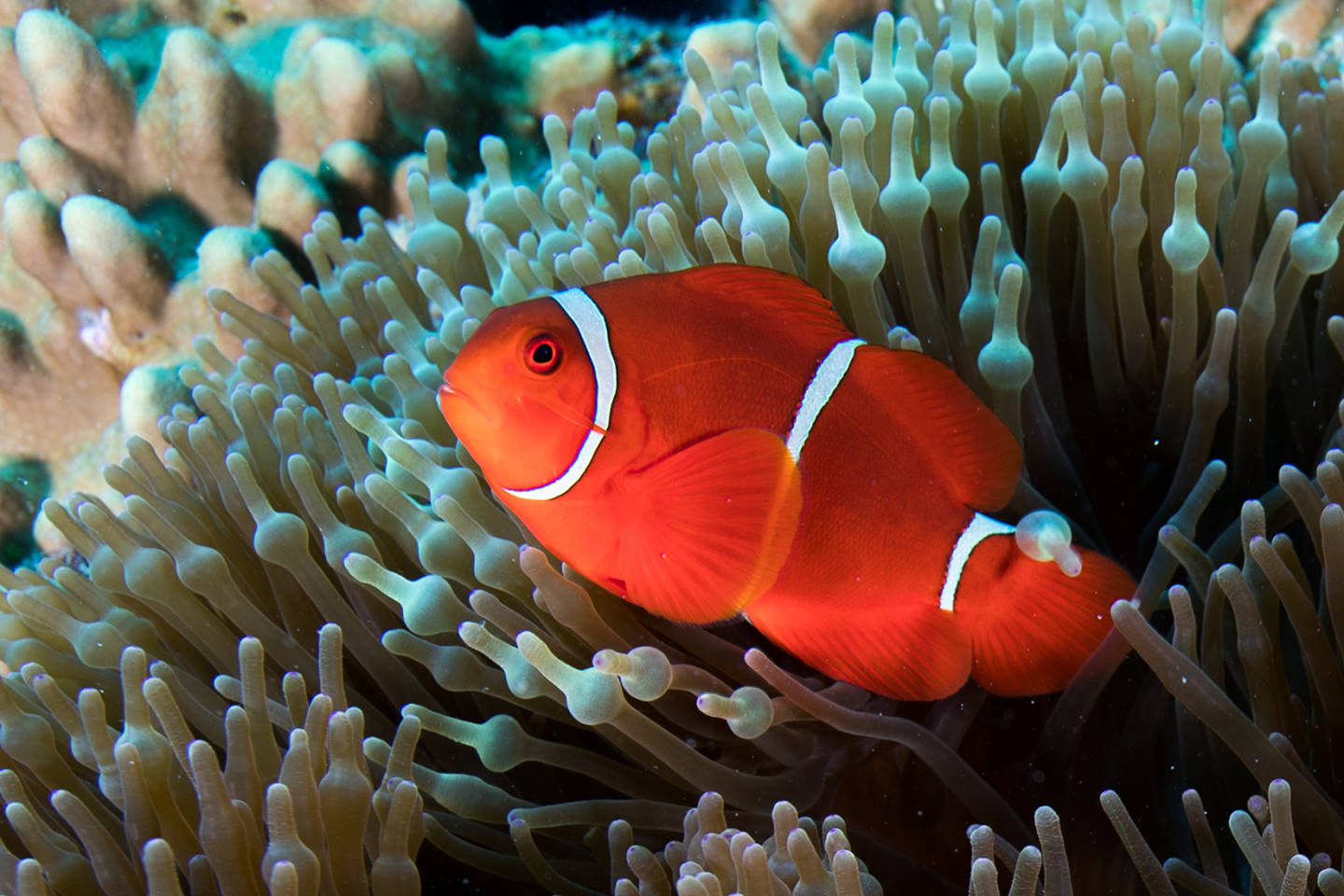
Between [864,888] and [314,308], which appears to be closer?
[864,888]

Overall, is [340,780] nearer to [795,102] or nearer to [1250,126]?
[795,102]

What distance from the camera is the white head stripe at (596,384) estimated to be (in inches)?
37.4

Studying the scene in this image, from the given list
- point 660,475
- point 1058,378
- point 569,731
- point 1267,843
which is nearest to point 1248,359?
point 1058,378

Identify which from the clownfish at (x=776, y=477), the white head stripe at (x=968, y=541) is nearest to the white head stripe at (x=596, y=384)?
the clownfish at (x=776, y=477)

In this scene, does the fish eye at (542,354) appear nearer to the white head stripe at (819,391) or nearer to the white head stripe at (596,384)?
the white head stripe at (596,384)

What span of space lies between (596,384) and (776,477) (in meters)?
0.19

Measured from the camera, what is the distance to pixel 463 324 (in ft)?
4.72

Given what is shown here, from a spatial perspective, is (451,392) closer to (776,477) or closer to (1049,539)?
(776,477)

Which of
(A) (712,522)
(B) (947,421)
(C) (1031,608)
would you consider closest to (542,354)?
(A) (712,522)

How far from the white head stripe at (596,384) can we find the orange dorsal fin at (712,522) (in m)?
0.05

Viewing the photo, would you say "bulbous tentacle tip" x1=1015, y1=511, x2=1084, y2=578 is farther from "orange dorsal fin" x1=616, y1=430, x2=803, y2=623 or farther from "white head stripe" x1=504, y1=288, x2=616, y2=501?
"white head stripe" x1=504, y1=288, x2=616, y2=501

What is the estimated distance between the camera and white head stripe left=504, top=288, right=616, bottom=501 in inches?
37.4

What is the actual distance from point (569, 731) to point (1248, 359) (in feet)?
3.15

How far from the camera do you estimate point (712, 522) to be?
0.94 meters
